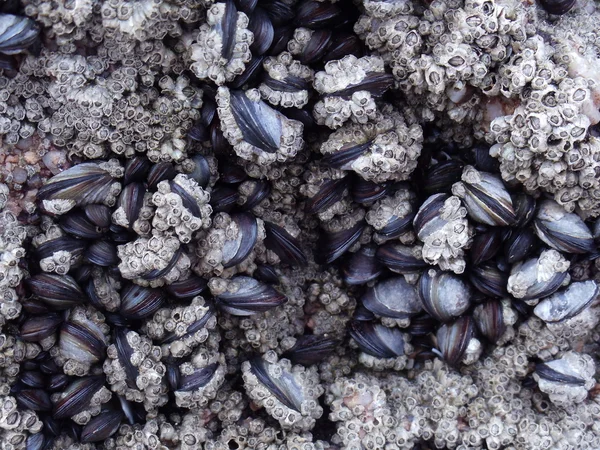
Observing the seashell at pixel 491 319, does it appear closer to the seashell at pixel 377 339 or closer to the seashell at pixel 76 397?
the seashell at pixel 377 339

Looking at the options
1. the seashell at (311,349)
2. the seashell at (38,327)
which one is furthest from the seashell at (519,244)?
the seashell at (38,327)

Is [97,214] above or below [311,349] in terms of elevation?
above

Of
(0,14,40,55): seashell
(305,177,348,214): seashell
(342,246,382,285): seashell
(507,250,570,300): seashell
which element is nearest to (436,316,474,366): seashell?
(507,250,570,300): seashell

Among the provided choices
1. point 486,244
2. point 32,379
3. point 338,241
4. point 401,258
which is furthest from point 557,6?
point 32,379

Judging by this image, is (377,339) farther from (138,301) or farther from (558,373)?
(138,301)

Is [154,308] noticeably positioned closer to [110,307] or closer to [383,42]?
[110,307]

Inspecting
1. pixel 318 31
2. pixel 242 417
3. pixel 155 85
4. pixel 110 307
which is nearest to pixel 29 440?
pixel 110 307

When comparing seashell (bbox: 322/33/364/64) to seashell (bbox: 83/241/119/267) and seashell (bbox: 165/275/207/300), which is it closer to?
seashell (bbox: 165/275/207/300)
